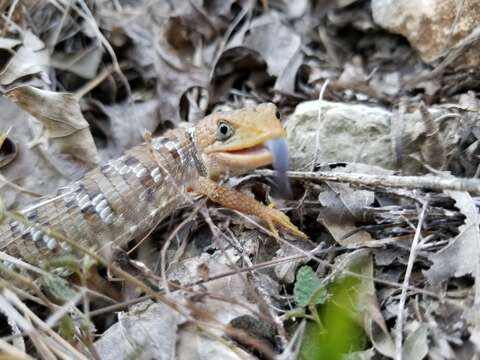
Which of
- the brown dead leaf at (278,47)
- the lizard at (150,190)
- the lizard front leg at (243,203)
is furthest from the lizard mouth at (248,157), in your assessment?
the brown dead leaf at (278,47)

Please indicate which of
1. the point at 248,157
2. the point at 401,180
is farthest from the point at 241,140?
the point at 401,180

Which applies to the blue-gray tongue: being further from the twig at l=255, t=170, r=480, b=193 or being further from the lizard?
the twig at l=255, t=170, r=480, b=193

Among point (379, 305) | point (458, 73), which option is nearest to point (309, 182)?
point (379, 305)

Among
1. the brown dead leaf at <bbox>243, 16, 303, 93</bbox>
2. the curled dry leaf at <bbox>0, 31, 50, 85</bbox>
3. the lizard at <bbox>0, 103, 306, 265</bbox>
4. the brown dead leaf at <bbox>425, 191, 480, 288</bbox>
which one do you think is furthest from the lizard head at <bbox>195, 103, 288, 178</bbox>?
the curled dry leaf at <bbox>0, 31, 50, 85</bbox>

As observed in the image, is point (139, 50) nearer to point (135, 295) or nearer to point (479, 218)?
point (135, 295)

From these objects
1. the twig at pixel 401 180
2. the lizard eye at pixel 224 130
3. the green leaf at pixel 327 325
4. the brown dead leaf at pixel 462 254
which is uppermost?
the lizard eye at pixel 224 130

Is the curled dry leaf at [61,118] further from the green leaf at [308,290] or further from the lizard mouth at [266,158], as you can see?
the green leaf at [308,290]
